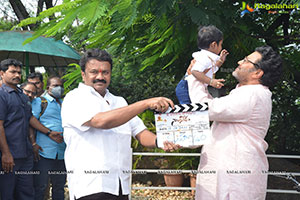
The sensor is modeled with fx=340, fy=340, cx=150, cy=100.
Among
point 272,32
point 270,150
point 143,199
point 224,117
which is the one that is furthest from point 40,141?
point 270,150

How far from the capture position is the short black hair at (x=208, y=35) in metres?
Result: 3.09

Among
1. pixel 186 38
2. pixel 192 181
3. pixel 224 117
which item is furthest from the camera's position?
pixel 192 181

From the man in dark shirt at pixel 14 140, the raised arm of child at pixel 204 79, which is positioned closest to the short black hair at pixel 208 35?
the raised arm of child at pixel 204 79

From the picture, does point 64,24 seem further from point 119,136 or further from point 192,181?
point 192,181

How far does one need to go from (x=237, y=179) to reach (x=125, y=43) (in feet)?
9.07

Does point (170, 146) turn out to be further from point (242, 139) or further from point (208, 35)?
point (208, 35)

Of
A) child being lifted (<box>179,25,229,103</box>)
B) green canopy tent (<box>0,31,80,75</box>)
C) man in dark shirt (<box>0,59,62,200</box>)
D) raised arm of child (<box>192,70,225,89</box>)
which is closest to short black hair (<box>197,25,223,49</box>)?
child being lifted (<box>179,25,229,103</box>)

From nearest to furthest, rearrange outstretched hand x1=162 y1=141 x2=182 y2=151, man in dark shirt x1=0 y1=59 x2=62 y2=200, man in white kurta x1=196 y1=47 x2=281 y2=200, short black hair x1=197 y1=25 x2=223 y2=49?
outstretched hand x1=162 y1=141 x2=182 y2=151
man in white kurta x1=196 y1=47 x2=281 y2=200
short black hair x1=197 y1=25 x2=223 y2=49
man in dark shirt x1=0 y1=59 x2=62 y2=200

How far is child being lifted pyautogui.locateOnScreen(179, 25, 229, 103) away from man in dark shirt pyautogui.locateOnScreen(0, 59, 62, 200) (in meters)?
2.41

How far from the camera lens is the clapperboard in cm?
227

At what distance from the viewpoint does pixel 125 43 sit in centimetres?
471

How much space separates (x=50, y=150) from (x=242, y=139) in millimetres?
3074

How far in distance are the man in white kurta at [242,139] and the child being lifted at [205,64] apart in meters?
0.31

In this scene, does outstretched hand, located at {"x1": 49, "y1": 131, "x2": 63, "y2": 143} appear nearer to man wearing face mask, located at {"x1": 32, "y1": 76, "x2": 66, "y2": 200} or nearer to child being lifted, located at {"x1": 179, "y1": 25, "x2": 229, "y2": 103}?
man wearing face mask, located at {"x1": 32, "y1": 76, "x2": 66, "y2": 200}
